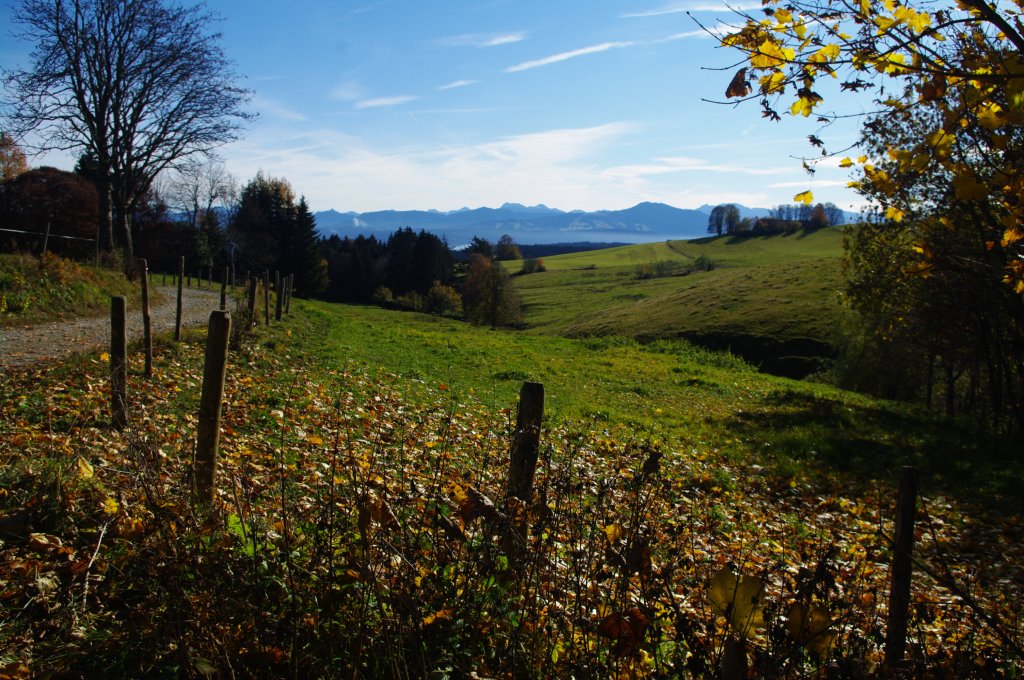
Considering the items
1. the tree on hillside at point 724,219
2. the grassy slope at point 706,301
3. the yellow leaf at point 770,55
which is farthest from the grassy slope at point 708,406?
the tree on hillside at point 724,219

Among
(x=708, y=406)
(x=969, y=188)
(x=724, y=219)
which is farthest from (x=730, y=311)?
(x=724, y=219)

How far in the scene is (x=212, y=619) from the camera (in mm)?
3365

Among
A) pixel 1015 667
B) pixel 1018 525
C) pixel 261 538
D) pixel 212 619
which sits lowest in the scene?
pixel 1018 525

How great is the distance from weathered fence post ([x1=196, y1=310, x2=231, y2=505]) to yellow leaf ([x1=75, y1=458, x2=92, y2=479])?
836 mm

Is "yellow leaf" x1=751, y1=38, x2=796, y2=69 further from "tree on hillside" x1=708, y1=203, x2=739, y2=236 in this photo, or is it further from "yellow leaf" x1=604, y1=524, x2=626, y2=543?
"tree on hillside" x1=708, y1=203, x2=739, y2=236

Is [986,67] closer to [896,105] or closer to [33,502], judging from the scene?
[896,105]

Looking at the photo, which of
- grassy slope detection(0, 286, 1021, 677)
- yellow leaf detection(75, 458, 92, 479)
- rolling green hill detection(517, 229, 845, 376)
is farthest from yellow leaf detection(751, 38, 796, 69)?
rolling green hill detection(517, 229, 845, 376)

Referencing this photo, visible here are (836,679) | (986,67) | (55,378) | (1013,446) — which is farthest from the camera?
(1013,446)

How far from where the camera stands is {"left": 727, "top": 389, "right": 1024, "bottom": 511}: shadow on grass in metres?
12.2

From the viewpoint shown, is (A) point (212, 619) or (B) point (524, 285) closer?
(A) point (212, 619)

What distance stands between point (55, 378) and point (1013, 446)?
21.0 meters

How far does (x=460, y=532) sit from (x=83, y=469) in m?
3.66

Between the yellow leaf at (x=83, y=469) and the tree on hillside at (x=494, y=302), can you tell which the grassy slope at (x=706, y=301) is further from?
the yellow leaf at (x=83, y=469)

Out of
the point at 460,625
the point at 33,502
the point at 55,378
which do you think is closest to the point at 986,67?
the point at 460,625
